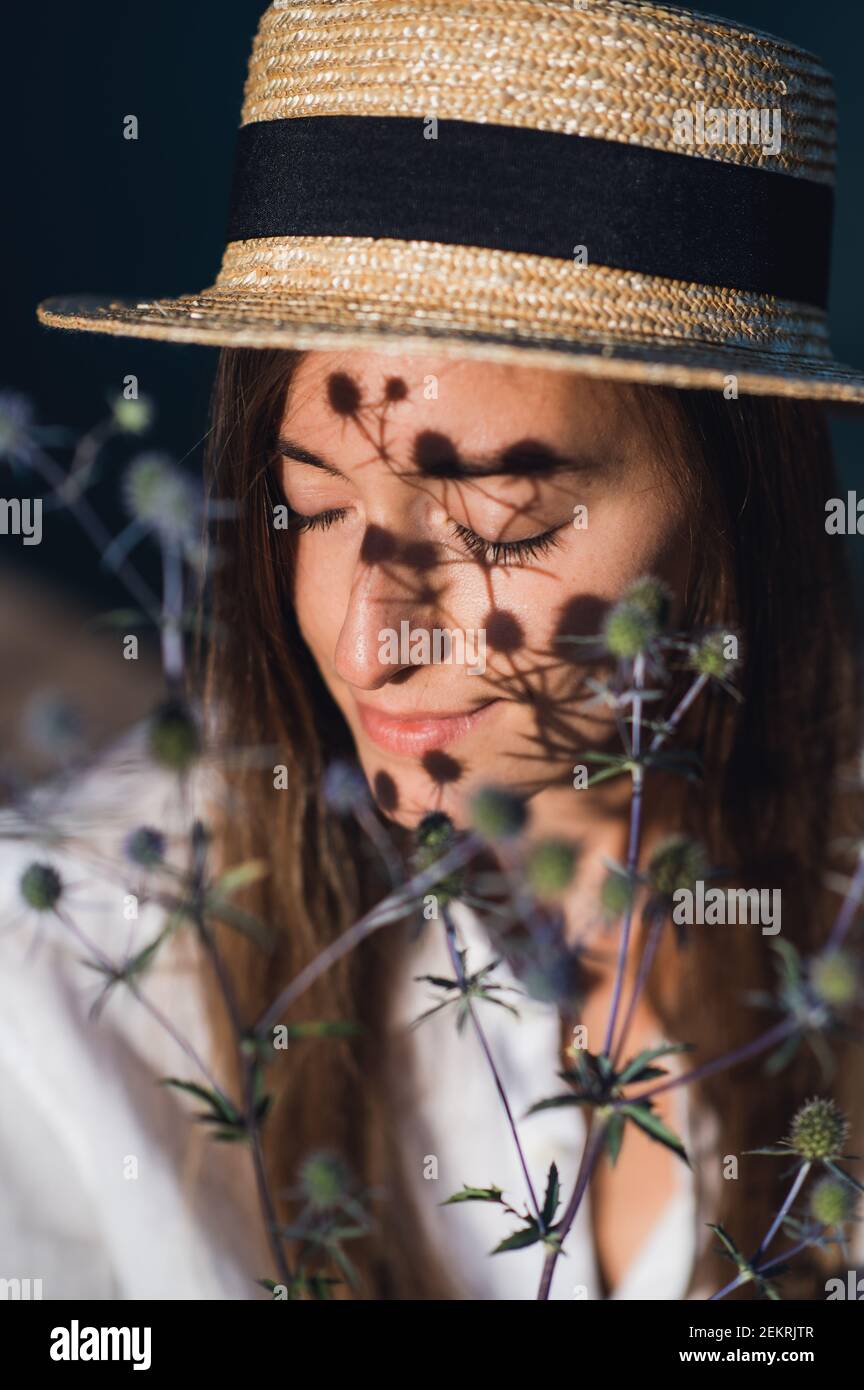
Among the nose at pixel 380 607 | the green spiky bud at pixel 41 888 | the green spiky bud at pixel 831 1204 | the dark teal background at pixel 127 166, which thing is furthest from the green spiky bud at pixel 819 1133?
the dark teal background at pixel 127 166

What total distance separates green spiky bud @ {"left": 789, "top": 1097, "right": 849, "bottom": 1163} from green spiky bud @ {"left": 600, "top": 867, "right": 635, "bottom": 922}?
0.20 m

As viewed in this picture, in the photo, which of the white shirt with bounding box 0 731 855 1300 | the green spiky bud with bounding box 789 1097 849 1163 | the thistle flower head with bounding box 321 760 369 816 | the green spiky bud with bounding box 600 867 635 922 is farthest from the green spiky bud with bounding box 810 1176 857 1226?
the thistle flower head with bounding box 321 760 369 816

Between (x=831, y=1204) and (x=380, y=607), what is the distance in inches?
22.3

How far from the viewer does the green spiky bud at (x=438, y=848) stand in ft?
2.43

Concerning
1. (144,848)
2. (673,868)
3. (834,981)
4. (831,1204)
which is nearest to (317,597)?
(144,848)

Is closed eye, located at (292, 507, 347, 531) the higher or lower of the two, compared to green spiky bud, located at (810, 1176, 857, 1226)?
higher

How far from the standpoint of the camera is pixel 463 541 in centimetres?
87

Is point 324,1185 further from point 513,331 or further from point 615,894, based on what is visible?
point 513,331

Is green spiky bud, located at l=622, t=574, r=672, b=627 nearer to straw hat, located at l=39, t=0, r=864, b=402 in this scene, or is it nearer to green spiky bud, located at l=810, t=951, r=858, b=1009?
straw hat, located at l=39, t=0, r=864, b=402

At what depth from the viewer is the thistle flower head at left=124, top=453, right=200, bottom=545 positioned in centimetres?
74

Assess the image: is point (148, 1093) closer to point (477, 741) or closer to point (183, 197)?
point (477, 741)
